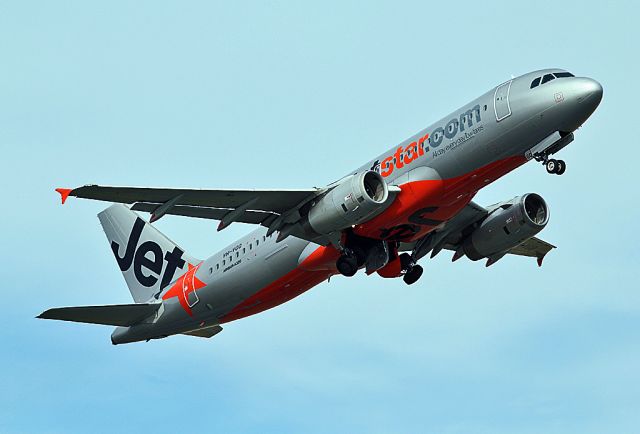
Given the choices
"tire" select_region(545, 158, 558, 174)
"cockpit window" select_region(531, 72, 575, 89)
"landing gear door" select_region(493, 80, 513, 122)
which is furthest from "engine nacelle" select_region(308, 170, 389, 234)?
"cockpit window" select_region(531, 72, 575, 89)

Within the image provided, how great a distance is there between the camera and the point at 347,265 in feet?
131

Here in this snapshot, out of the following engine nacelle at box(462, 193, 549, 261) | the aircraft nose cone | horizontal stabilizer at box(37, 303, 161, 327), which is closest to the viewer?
the aircraft nose cone

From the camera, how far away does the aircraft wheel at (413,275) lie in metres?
44.3

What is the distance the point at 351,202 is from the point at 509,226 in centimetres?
916

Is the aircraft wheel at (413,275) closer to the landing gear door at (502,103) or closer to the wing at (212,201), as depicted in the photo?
the wing at (212,201)

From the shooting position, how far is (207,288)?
43.4 meters

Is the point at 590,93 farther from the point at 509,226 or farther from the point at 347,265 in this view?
the point at 347,265

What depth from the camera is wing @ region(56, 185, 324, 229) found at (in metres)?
37.1

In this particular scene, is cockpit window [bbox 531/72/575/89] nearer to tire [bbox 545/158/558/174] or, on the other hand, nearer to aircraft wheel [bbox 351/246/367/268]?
tire [bbox 545/158/558/174]

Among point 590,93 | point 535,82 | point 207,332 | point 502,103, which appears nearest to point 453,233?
point 502,103

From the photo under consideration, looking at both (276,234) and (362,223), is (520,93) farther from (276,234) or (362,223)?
(276,234)

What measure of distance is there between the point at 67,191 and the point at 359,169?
10.5 meters

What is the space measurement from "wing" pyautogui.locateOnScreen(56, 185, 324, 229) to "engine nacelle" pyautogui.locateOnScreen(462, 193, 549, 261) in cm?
871

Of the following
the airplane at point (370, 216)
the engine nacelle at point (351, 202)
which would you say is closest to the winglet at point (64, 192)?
the airplane at point (370, 216)
